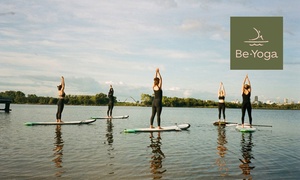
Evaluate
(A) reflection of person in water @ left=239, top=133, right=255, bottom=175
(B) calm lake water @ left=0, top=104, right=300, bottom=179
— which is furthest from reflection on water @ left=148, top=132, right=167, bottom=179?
(A) reflection of person in water @ left=239, top=133, right=255, bottom=175

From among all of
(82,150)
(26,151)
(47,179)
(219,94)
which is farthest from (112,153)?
(219,94)

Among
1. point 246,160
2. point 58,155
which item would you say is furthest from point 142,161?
point 246,160

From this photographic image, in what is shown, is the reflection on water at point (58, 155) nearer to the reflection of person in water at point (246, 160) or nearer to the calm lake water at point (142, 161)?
the calm lake water at point (142, 161)

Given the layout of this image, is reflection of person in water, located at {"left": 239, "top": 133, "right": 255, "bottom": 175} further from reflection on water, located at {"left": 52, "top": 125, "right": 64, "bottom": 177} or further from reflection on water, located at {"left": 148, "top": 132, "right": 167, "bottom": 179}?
reflection on water, located at {"left": 52, "top": 125, "right": 64, "bottom": 177}

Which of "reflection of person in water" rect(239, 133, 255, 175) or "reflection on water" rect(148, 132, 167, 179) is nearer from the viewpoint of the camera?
"reflection on water" rect(148, 132, 167, 179)

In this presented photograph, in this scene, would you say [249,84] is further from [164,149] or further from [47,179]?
[47,179]

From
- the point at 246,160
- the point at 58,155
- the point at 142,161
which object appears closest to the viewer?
the point at 142,161

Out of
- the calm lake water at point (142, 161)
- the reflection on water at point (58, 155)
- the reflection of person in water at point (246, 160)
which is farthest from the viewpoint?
the reflection of person in water at point (246, 160)

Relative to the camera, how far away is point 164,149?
37.6ft

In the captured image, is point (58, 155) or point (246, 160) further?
point (58, 155)

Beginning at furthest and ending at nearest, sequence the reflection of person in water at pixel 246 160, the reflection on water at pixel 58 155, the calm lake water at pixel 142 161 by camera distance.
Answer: the reflection of person in water at pixel 246 160, the reflection on water at pixel 58 155, the calm lake water at pixel 142 161

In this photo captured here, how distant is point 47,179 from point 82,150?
4185 millimetres

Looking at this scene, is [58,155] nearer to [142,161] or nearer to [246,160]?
[142,161]

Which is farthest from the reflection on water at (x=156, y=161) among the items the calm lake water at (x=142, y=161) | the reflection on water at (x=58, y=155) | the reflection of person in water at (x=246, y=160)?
the reflection on water at (x=58, y=155)
